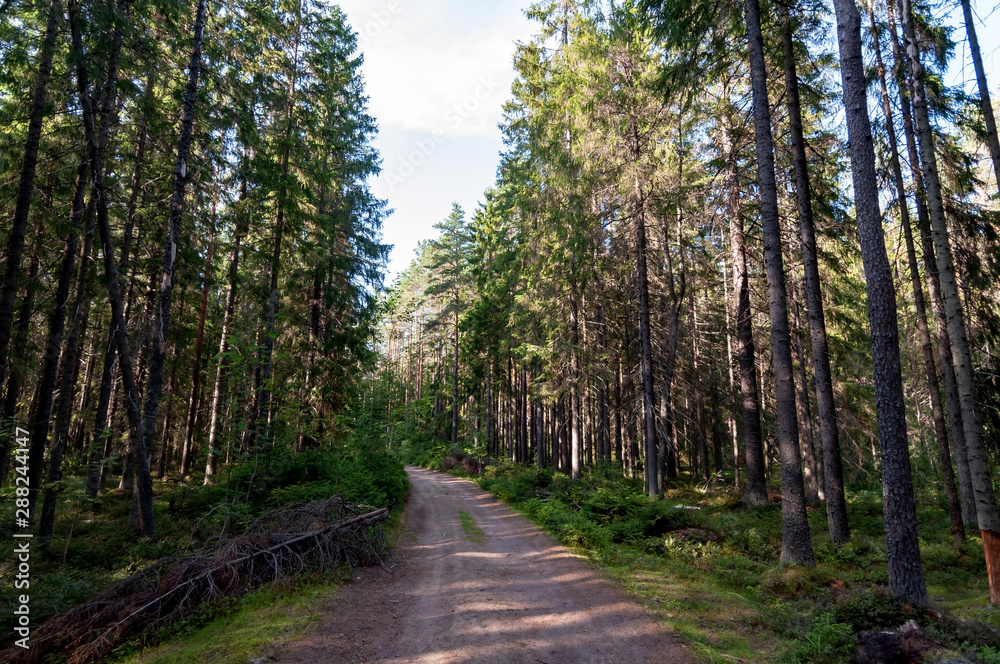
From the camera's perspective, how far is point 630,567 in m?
8.76

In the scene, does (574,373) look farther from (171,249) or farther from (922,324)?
(171,249)

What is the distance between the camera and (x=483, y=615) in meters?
6.30

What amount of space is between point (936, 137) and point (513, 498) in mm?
16325

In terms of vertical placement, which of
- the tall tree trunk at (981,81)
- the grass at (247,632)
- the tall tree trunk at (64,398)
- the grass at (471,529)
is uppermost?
the tall tree trunk at (981,81)

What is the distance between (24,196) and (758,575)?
1499cm

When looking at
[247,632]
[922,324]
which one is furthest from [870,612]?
[922,324]

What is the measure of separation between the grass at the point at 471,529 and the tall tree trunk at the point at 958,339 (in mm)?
9164

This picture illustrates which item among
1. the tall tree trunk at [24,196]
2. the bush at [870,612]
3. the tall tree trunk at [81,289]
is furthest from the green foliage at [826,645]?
the tall tree trunk at [81,289]

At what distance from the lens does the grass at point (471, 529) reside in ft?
36.2

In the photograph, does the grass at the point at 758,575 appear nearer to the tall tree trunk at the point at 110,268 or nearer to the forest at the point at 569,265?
the forest at the point at 569,265

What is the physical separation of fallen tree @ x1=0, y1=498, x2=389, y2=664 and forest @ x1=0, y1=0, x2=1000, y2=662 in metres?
0.22

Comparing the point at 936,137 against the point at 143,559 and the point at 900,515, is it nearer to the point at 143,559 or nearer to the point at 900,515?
the point at 900,515

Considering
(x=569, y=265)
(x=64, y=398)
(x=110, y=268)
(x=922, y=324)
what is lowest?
(x=64, y=398)

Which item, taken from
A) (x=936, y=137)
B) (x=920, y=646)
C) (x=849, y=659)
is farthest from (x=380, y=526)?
(x=936, y=137)
